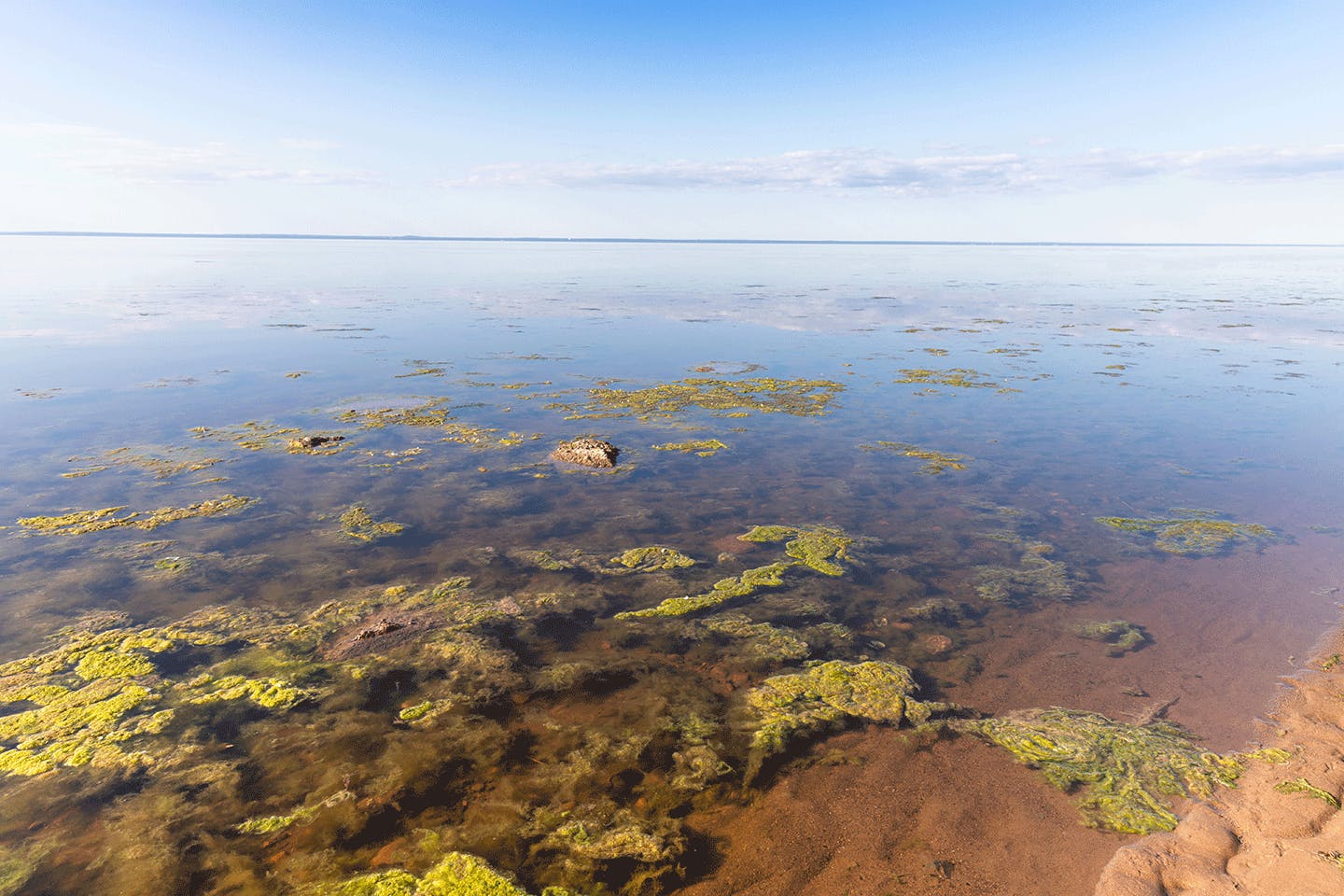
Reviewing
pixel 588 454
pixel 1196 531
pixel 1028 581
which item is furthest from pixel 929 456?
pixel 588 454

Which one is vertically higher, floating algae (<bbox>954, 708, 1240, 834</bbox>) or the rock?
the rock

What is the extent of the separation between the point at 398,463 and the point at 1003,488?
15281 millimetres

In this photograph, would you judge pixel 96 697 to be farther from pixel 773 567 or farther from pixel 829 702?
pixel 773 567

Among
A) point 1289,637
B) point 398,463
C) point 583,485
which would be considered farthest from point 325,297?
point 1289,637

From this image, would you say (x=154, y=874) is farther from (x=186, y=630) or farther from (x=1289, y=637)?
(x=1289, y=637)

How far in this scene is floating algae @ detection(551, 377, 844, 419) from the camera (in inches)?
843

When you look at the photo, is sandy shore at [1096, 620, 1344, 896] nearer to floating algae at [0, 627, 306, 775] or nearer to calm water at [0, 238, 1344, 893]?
calm water at [0, 238, 1344, 893]

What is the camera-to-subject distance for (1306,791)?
20.2 ft

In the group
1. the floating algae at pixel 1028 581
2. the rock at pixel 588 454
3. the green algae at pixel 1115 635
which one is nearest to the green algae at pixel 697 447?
the rock at pixel 588 454

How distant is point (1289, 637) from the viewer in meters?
9.09

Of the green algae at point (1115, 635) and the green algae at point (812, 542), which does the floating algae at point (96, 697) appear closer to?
the green algae at point (812, 542)

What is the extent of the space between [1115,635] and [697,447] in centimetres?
1077

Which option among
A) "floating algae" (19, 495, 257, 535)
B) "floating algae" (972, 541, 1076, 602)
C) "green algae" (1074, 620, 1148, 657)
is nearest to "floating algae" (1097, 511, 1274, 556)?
"floating algae" (972, 541, 1076, 602)

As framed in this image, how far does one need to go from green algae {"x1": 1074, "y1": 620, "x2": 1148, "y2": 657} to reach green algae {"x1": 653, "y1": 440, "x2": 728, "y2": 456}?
976 centimetres
